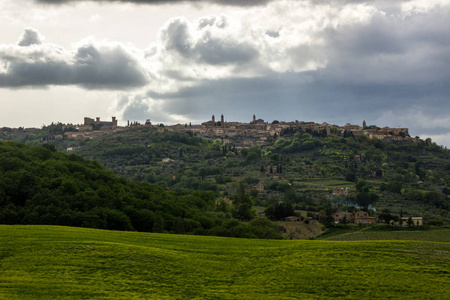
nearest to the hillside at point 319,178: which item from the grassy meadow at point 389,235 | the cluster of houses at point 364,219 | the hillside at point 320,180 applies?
the hillside at point 320,180

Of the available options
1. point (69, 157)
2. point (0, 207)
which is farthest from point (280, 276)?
point (69, 157)

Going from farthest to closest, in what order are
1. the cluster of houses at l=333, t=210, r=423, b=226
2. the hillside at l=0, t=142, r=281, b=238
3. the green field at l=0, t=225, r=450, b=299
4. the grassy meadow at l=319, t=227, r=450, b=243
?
the cluster of houses at l=333, t=210, r=423, b=226 < the grassy meadow at l=319, t=227, r=450, b=243 < the hillside at l=0, t=142, r=281, b=238 < the green field at l=0, t=225, r=450, b=299

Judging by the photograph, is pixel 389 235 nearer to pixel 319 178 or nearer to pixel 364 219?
pixel 364 219

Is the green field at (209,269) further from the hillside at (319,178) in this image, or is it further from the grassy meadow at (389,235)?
the hillside at (319,178)

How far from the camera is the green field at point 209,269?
72.5ft

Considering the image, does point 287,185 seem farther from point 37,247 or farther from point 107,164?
point 37,247

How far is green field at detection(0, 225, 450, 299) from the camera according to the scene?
22.1 meters

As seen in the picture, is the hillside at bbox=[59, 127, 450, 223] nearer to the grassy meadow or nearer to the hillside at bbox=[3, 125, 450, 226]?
the hillside at bbox=[3, 125, 450, 226]

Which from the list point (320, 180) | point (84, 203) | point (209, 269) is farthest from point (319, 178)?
point (209, 269)

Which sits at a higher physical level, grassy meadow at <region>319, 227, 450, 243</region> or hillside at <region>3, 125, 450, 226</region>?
hillside at <region>3, 125, 450, 226</region>

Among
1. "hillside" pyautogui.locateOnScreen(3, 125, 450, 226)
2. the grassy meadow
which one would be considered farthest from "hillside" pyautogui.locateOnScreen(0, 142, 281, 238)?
"hillside" pyautogui.locateOnScreen(3, 125, 450, 226)

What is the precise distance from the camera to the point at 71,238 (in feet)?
99.0

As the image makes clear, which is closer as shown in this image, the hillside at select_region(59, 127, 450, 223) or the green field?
the green field

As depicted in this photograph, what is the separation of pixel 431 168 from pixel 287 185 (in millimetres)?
72911
